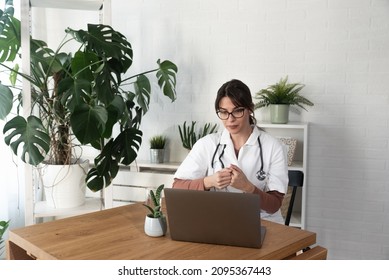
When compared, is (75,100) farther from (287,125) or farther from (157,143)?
(287,125)

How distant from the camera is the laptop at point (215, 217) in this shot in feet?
5.13

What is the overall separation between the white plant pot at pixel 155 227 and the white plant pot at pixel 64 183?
5.00 feet

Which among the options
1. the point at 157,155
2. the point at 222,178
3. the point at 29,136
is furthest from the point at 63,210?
the point at 222,178

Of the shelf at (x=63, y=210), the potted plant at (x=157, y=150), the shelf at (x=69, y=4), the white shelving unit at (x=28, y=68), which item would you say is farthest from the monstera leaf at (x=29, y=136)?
the potted plant at (x=157, y=150)

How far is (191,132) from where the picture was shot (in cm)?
374

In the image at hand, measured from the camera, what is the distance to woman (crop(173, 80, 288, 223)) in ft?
7.34

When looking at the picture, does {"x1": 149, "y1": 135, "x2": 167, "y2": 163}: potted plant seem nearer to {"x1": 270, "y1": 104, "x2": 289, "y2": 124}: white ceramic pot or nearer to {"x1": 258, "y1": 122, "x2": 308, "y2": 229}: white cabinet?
{"x1": 258, "y1": 122, "x2": 308, "y2": 229}: white cabinet

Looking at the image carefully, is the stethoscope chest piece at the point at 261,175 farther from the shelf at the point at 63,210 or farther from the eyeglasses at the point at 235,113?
the shelf at the point at 63,210

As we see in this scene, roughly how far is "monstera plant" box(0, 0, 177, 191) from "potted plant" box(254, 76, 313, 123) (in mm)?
1034

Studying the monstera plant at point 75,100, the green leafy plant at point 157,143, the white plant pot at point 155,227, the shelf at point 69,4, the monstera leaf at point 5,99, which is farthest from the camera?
the green leafy plant at point 157,143

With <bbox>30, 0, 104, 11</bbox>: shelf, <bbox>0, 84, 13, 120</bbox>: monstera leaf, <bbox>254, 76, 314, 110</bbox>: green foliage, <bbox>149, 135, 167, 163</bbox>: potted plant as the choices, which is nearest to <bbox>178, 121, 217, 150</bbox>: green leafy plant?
<bbox>149, 135, 167, 163</bbox>: potted plant

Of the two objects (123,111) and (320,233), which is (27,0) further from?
(320,233)

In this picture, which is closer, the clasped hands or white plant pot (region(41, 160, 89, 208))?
the clasped hands

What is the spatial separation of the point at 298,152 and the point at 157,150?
1.20 meters
